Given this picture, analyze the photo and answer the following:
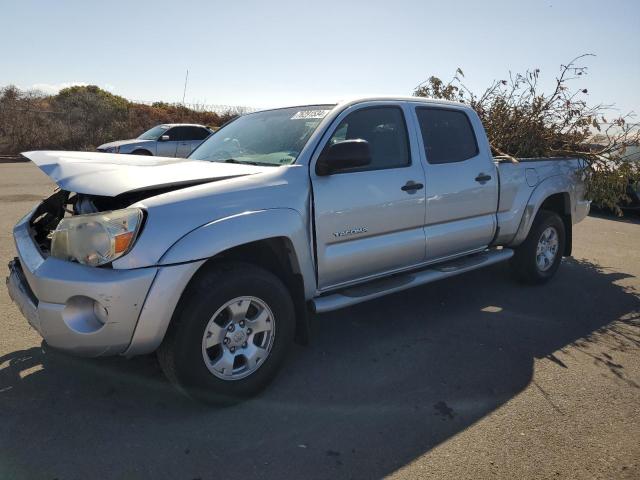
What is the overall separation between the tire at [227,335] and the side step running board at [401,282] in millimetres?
372

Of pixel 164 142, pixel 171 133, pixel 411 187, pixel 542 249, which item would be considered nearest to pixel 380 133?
pixel 411 187

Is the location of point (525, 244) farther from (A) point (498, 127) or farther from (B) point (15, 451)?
(B) point (15, 451)

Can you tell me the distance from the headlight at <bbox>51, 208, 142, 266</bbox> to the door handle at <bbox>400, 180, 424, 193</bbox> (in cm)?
208

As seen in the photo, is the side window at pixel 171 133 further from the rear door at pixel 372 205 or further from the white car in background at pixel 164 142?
the rear door at pixel 372 205

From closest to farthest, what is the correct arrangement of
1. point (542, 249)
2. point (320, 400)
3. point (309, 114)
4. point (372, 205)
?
point (320, 400) → point (372, 205) → point (309, 114) → point (542, 249)

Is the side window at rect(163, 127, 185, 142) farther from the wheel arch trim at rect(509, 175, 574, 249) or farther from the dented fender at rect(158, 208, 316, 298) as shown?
the dented fender at rect(158, 208, 316, 298)

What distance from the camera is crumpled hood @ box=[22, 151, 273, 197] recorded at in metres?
2.92

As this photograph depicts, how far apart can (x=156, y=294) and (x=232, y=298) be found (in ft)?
1.49

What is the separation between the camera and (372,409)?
3148 mm

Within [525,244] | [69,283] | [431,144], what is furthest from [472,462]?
[525,244]

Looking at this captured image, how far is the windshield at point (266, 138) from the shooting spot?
3.76 m

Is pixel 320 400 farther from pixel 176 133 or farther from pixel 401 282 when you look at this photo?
pixel 176 133

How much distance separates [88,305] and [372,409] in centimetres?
174

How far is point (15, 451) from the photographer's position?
2.64 m
